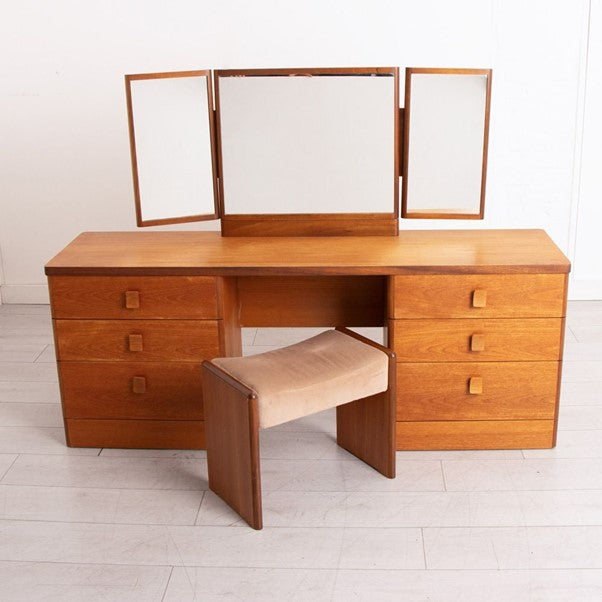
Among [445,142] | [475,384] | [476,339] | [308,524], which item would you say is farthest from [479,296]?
[308,524]

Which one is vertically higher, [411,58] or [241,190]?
[411,58]

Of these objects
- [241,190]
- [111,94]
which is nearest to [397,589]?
[241,190]

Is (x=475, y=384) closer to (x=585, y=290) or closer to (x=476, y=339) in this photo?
(x=476, y=339)

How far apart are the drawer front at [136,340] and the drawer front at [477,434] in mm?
584

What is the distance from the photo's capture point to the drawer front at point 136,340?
2502mm

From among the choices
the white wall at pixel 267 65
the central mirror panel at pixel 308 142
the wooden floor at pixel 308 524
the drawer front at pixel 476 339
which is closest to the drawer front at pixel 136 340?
the wooden floor at pixel 308 524

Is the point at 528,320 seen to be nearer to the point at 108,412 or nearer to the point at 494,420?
the point at 494,420

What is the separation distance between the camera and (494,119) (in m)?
3.47

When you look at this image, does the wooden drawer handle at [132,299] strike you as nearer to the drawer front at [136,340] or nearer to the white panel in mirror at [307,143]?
the drawer front at [136,340]

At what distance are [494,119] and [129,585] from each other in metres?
2.22

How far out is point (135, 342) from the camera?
2516 millimetres

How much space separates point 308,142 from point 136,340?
724 mm

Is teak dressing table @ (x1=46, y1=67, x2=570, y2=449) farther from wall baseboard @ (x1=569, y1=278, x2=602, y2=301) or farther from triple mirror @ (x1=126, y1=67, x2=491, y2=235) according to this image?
wall baseboard @ (x1=569, y1=278, x2=602, y2=301)

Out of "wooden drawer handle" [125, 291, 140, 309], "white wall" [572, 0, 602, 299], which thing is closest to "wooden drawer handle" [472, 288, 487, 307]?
"wooden drawer handle" [125, 291, 140, 309]
